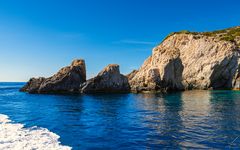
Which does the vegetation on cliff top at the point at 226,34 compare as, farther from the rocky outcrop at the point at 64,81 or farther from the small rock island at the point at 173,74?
the rocky outcrop at the point at 64,81

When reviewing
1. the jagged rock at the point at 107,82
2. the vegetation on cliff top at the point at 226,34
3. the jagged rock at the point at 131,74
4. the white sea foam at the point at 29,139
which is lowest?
the white sea foam at the point at 29,139

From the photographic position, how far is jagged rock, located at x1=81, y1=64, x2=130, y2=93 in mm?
89188

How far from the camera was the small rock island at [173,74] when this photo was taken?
9075cm

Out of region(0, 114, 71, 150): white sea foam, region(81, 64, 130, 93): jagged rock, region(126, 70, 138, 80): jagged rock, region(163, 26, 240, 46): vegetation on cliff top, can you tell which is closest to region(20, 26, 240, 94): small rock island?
region(81, 64, 130, 93): jagged rock

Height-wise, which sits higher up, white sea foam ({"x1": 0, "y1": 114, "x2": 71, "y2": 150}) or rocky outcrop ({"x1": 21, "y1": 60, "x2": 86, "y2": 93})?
rocky outcrop ({"x1": 21, "y1": 60, "x2": 86, "y2": 93})

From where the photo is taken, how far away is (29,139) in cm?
2280

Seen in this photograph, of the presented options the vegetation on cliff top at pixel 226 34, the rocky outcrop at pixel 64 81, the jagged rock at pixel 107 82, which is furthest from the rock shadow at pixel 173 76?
the rocky outcrop at pixel 64 81

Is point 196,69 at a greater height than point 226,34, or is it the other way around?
point 226,34

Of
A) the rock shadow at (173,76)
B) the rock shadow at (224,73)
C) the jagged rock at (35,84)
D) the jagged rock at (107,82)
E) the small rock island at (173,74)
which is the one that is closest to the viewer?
the jagged rock at (107,82)

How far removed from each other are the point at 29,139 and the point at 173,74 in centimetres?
7779

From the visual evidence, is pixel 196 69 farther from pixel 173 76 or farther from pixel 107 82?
pixel 107 82

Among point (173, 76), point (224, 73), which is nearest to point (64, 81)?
point (173, 76)

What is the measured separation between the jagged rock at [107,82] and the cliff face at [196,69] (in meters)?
5.93

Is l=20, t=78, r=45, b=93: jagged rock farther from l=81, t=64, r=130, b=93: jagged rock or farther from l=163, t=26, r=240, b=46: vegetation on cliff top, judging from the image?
l=163, t=26, r=240, b=46: vegetation on cliff top
